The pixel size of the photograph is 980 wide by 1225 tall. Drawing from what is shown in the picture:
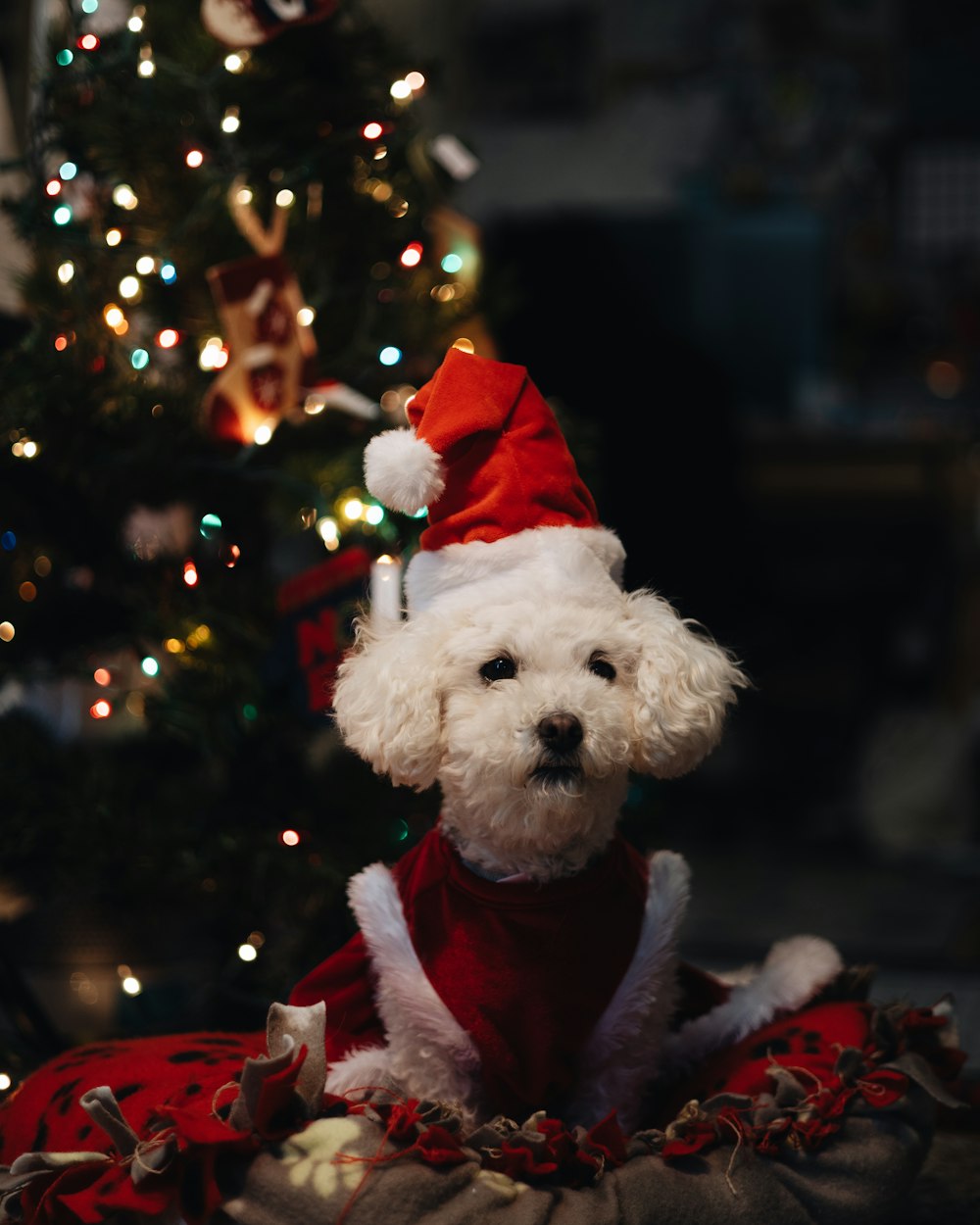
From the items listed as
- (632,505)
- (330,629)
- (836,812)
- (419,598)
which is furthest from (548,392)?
(419,598)

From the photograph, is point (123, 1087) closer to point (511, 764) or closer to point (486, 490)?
point (511, 764)

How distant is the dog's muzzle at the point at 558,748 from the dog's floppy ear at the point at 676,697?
6 cm

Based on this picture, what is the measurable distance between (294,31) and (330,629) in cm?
65

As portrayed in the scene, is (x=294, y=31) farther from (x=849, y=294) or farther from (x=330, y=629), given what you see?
(x=849, y=294)

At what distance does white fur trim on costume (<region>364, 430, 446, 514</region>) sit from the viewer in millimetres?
1039

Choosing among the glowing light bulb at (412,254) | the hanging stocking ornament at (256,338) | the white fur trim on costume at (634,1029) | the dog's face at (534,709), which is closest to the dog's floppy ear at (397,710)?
the dog's face at (534,709)

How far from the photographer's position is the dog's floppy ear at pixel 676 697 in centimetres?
100

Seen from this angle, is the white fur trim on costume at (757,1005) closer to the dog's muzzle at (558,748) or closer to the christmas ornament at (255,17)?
the dog's muzzle at (558,748)

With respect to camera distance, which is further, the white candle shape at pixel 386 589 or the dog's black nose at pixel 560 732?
the white candle shape at pixel 386 589

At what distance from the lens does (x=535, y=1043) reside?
104 cm

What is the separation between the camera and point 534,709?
970 millimetres

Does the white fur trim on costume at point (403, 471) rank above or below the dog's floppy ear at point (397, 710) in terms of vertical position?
above

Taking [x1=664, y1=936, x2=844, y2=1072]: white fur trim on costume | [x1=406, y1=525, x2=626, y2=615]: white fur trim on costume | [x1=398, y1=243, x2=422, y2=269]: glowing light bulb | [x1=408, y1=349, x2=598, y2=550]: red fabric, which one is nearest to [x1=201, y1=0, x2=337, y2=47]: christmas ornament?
[x1=398, y1=243, x2=422, y2=269]: glowing light bulb

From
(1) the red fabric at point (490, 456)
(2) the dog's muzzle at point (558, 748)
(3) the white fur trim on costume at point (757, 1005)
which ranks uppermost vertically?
(1) the red fabric at point (490, 456)
